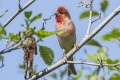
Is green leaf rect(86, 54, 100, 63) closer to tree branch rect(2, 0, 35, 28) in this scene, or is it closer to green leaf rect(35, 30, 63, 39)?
green leaf rect(35, 30, 63, 39)

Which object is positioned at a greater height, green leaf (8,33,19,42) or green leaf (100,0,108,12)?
green leaf (100,0,108,12)

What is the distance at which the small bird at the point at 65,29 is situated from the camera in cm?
697

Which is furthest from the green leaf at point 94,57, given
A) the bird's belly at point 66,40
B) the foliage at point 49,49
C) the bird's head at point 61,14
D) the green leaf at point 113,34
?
the bird's head at point 61,14

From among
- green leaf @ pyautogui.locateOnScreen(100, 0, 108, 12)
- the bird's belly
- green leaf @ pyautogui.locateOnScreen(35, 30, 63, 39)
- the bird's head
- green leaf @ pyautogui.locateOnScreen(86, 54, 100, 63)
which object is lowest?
green leaf @ pyautogui.locateOnScreen(86, 54, 100, 63)

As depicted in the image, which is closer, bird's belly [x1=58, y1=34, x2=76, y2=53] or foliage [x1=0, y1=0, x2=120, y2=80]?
foliage [x1=0, y1=0, x2=120, y2=80]

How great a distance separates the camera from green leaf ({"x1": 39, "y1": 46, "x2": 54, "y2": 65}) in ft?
11.0

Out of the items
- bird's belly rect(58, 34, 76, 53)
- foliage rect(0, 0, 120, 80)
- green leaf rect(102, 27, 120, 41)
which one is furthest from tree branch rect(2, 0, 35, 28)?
bird's belly rect(58, 34, 76, 53)

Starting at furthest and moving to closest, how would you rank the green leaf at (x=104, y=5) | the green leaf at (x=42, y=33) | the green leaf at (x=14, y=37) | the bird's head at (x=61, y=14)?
the bird's head at (x=61, y=14), the green leaf at (x=104, y=5), the green leaf at (x=14, y=37), the green leaf at (x=42, y=33)

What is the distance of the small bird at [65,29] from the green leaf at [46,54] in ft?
11.1

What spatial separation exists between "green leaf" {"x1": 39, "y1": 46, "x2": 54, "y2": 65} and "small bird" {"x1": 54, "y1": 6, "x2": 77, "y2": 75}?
3372mm

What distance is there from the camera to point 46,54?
11.3 ft

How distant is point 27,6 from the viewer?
3779mm

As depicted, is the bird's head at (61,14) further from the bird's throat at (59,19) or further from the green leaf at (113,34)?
the green leaf at (113,34)

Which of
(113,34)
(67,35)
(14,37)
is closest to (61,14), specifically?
(67,35)
